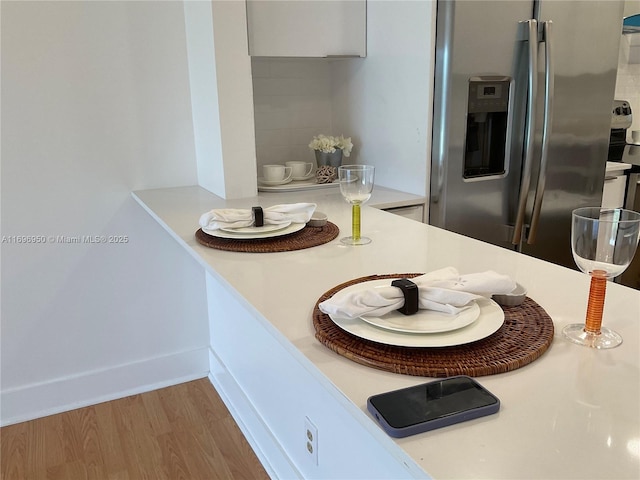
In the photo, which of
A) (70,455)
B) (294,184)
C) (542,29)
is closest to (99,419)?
(70,455)

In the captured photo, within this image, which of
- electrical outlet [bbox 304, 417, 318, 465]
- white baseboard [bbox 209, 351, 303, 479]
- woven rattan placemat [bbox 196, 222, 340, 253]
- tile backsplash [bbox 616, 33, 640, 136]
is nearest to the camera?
woven rattan placemat [bbox 196, 222, 340, 253]

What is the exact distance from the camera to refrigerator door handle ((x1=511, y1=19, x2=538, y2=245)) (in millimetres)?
2121

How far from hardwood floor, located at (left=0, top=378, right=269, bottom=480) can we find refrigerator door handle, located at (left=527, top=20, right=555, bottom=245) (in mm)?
1522

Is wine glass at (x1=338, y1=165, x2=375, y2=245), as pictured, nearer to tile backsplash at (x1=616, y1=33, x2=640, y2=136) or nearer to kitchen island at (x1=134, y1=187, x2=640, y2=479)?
kitchen island at (x1=134, y1=187, x2=640, y2=479)

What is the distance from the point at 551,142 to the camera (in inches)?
91.0

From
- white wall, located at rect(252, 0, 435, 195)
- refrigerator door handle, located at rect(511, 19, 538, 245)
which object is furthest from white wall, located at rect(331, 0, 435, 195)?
refrigerator door handle, located at rect(511, 19, 538, 245)

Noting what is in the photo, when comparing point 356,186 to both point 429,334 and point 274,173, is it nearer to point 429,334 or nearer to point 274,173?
point 429,334

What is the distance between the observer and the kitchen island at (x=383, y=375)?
62 centimetres

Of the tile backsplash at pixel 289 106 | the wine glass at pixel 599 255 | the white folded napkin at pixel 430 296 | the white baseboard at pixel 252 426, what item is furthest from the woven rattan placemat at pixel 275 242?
the tile backsplash at pixel 289 106

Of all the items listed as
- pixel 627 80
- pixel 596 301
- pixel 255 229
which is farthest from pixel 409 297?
pixel 627 80

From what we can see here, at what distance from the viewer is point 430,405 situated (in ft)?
2.25

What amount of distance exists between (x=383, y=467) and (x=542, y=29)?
5.85 ft

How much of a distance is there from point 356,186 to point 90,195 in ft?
4.27

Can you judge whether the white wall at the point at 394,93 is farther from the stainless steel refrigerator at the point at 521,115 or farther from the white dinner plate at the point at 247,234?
the white dinner plate at the point at 247,234
